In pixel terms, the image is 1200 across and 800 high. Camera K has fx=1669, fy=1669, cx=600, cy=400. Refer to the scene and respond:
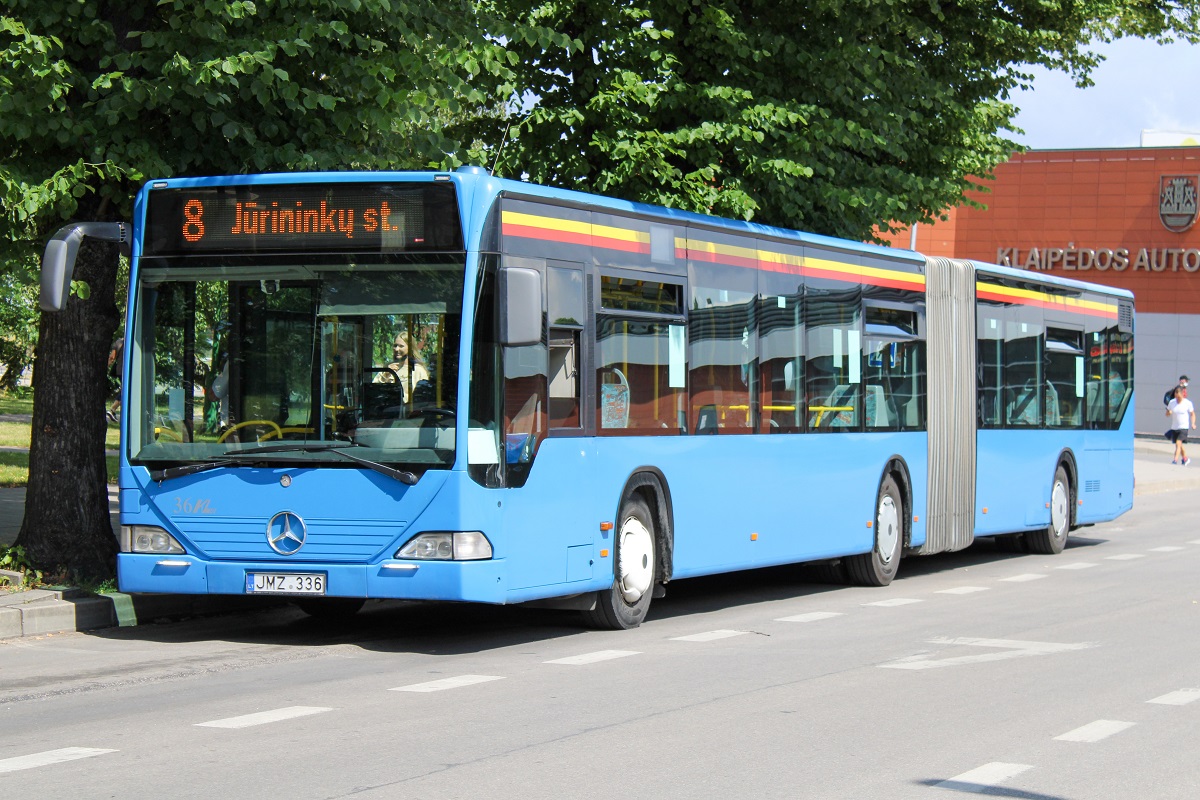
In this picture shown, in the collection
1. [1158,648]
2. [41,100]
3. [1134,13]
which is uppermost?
[1134,13]

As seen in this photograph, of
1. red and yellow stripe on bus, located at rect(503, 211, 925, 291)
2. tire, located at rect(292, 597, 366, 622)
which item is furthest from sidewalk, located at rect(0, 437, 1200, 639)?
red and yellow stripe on bus, located at rect(503, 211, 925, 291)

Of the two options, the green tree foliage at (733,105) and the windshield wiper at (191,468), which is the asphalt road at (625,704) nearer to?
the windshield wiper at (191,468)

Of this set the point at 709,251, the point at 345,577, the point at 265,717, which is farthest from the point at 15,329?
the point at 265,717

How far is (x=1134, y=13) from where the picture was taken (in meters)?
22.9

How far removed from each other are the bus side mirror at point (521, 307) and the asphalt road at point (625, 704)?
200 centimetres

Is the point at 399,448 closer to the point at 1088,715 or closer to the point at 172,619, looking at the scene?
the point at 172,619

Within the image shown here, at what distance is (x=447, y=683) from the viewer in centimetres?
933

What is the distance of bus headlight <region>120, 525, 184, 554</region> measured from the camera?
35.5 ft

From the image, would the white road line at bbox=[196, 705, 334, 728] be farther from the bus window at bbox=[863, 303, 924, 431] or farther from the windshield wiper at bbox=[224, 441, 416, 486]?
the bus window at bbox=[863, 303, 924, 431]

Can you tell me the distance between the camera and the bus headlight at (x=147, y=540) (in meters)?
10.8

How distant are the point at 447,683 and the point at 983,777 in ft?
11.3

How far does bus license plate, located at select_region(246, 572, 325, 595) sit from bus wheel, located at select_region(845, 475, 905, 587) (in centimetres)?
689

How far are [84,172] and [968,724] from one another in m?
7.37

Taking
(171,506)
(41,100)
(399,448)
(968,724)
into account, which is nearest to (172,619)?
(171,506)
